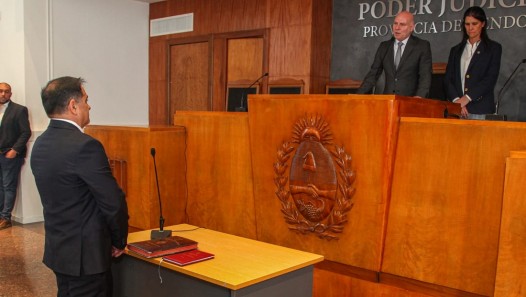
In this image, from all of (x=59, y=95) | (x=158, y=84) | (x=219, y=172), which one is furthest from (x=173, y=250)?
(x=158, y=84)

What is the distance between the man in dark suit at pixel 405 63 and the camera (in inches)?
137

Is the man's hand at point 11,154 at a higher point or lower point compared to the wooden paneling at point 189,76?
lower

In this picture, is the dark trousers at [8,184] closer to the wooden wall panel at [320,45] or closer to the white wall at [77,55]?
the white wall at [77,55]

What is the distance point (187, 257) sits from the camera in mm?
2318

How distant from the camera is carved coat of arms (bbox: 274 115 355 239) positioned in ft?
9.36

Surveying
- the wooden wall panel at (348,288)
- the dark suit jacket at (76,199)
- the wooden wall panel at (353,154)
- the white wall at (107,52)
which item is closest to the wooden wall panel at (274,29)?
the white wall at (107,52)

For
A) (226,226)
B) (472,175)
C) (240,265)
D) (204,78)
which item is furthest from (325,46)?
(240,265)

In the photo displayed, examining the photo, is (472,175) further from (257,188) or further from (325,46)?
(325,46)

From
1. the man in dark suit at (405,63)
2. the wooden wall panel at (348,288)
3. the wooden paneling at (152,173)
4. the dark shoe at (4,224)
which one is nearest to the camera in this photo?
the wooden wall panel at (348,288)

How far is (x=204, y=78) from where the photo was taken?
7355 millimetres

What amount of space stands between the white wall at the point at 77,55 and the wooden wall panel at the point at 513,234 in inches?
223

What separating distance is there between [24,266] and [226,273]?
311cm

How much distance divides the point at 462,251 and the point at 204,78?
5.39 m

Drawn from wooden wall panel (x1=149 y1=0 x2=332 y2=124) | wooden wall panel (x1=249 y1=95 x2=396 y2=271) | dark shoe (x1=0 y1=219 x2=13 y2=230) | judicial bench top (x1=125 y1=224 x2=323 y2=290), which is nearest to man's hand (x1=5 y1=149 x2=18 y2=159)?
dark shoe (x1=0 y1=219 x2=13 y2=230)
